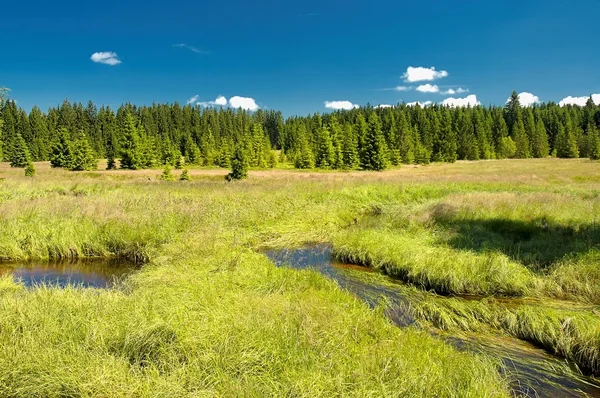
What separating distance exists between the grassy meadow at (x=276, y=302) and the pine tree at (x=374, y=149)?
43.3 metres

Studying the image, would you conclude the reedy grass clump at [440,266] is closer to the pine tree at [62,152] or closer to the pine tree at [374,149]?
the pine tree at [374,149]

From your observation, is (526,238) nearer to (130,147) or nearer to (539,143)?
(130,147)

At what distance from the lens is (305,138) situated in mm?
73812

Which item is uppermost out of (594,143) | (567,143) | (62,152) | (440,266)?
(62,152)

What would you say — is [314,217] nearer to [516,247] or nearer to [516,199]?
[516,247]

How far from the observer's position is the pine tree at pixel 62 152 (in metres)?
57.9

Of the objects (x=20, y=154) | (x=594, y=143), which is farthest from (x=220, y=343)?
(x=594, y=143)

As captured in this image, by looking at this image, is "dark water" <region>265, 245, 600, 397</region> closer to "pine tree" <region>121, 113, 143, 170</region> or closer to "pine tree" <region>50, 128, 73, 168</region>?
"pine tree" <region>121, 113, 143, 170</region>

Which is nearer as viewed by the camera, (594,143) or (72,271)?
(72,271)

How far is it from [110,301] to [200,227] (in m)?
7.36

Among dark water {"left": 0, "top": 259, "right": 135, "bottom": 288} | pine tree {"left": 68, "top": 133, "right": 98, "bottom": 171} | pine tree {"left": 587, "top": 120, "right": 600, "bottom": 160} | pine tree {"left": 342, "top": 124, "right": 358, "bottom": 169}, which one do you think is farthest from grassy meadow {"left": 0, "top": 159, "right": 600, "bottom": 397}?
pine tree {"left": 587, "top": 120, "right": 600, "bottom": 160}

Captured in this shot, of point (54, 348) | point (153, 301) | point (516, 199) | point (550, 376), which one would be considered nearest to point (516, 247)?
point (550, 376)

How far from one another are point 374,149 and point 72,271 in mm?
55010

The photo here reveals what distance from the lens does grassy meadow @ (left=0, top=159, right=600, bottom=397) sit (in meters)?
4.17
